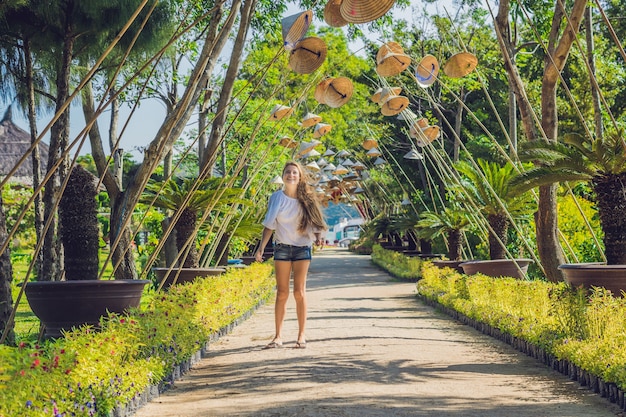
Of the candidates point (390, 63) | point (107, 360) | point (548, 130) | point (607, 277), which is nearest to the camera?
point (107, 360)

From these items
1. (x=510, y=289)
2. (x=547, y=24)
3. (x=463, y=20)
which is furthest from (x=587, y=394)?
(x=463, y=20)

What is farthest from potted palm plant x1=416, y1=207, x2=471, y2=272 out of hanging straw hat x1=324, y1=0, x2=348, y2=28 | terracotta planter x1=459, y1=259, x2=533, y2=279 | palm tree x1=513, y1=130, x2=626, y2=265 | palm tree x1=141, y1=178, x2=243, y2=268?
hanging straw hat x1=324, y1=0, x2=348, y2=28

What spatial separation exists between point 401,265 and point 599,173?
1763 cm

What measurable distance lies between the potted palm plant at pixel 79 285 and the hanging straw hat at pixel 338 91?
3909 millimetres

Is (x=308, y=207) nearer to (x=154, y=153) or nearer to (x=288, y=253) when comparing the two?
(x=288, y=253)

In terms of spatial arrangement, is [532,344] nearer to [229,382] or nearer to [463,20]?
[229,382]

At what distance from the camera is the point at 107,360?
5258mm

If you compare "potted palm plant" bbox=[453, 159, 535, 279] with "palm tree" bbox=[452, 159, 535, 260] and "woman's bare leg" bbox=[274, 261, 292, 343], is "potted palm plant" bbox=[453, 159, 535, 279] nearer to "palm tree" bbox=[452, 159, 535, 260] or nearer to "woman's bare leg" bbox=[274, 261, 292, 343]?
"palm tree" bbox=[452, 159, 535, 260]

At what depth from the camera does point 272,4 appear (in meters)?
15.5

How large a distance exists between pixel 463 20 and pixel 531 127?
15148 millimetres

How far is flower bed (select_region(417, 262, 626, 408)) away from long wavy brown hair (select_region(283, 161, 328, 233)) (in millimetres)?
2218

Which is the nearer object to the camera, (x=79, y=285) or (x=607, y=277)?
(x=79, y=285)

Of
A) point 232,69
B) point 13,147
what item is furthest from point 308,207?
point 13,147

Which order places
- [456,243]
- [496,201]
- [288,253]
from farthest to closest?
[456,243] < [496,201] < [288,253]
